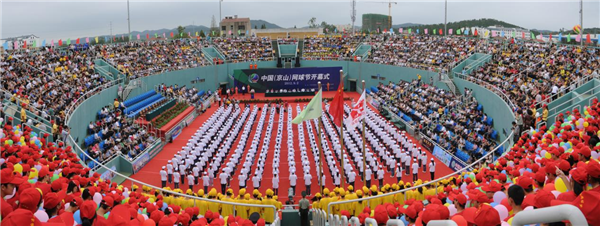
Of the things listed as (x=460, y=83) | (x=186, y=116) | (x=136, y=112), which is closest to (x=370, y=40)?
(x=460, y=83)

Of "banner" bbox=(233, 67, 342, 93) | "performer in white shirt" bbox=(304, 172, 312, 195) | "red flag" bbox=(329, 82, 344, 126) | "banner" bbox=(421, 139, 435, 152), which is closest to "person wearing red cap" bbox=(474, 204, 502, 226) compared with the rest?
"red flag" bbox=(329, 82, 344, 126)

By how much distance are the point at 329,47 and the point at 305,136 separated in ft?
92.7

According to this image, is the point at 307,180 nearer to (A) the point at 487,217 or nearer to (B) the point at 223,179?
(B) the point at 223,179

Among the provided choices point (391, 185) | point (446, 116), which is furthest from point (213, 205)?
point (446, 116)

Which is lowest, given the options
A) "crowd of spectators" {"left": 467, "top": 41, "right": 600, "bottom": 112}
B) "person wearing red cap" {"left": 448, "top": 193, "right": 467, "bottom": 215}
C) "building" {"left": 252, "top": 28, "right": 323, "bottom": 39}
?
"person wearing red cap" {"left": 448, "top": 193, "right": 467, "bottom": 215}

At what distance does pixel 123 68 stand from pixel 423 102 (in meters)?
21.4

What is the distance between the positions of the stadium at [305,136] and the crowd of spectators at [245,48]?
1565mm

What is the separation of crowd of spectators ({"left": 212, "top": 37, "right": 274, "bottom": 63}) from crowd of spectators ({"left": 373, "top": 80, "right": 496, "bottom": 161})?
1828cm

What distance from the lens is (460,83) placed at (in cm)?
3091

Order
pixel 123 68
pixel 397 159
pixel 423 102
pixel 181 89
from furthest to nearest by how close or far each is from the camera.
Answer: pixel 181 89, pixel 123 68, pixel 423 102, pixel 397 159

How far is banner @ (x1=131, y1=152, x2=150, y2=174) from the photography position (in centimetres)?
2041

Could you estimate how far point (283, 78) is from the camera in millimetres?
44906

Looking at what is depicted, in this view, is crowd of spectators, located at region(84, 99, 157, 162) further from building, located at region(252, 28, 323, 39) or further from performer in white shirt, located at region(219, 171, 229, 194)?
building, located at region(252, 28, 323, 39)

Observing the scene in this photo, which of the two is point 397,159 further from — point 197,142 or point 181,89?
point 181,89
